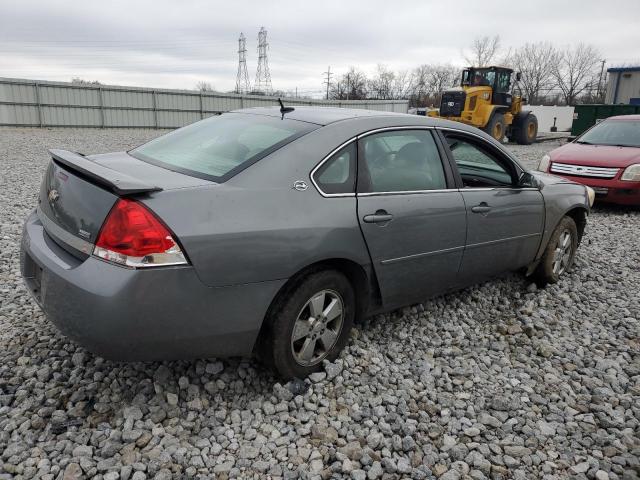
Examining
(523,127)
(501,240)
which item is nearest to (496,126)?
(523,127)

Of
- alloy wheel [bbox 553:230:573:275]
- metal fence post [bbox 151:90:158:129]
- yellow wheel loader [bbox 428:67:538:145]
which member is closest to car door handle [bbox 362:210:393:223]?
alloy wheel [bbox 553:230:573:275]

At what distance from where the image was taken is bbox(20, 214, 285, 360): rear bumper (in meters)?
2.21

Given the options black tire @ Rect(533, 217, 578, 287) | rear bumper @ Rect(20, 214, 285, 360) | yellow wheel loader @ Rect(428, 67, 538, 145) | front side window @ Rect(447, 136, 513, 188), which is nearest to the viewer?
rear bumper @ Rect(20, 214, 285, 360)

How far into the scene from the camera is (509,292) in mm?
4551

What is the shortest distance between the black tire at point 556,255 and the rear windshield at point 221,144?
2.70 meters

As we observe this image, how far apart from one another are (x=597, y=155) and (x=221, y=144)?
24.7 ft

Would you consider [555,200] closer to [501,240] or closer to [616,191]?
[501,240]

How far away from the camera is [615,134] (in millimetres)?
9266

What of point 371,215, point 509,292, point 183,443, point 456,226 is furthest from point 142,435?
point 509,292

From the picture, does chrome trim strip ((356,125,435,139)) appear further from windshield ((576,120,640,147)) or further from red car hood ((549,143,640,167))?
windshield ((576,120,640,147))

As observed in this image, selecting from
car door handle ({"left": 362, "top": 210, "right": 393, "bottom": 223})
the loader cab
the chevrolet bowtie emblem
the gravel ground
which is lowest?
the gravel ground

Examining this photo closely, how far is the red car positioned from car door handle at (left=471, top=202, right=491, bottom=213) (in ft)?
18.1

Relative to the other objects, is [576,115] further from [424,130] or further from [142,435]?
[142,435]

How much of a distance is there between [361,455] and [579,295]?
122 inches
